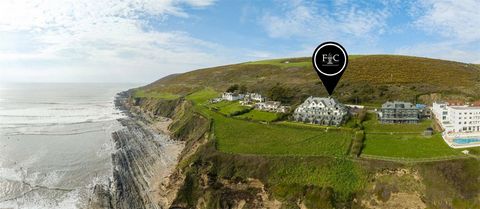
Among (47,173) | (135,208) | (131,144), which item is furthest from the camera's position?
(131,144)

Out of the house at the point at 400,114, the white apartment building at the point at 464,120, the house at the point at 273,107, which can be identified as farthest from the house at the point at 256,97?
the white apartment building at the point at 464,120

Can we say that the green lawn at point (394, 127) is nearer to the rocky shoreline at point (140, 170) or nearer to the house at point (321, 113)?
the house at point (321, 113)

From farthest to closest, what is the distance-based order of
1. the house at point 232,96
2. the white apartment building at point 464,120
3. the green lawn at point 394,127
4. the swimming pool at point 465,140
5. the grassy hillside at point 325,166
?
the house at point 232,96, the green lawn at point 394,127, the white apartment building at point 464,120, the swimming pool at point 465,140, the grassy hillside at point 325,166

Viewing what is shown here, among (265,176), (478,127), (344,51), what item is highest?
(344,51)

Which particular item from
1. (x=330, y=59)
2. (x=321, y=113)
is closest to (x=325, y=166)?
(x=321, y=113)

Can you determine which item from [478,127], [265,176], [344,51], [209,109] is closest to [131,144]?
[209,109]

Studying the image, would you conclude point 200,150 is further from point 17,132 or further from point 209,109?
point 17,132

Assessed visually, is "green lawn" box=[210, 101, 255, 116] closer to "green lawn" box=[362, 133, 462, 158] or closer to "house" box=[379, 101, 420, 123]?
"house" box=[379, 101, 420, 123]
